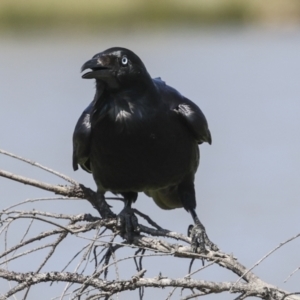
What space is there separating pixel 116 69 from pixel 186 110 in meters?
0.51

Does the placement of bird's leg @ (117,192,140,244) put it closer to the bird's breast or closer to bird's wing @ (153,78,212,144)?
the bird's breast

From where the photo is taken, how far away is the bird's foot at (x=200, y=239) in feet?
13.4

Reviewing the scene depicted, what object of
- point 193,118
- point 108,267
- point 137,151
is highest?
point 193,118

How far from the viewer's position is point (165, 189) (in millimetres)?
4805

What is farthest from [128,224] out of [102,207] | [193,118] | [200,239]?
[193,118]

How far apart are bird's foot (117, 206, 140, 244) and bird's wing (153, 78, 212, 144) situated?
24.1 inches

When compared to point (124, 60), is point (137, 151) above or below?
below

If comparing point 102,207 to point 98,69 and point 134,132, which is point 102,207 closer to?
point 134,132

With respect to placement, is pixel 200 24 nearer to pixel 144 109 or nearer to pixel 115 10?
pixel 115 10

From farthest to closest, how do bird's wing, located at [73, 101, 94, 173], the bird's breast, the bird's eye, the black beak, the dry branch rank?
bird's wing, located at [73, 101, 94, 173] < the bird's breast < the bird's eye < the black beak < the dry branch

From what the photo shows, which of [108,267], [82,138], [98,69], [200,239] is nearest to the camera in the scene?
[108,267]

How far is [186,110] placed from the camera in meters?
4.53

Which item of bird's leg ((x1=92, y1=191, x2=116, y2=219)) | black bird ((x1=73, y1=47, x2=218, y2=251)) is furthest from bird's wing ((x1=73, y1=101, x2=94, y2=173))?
bird's leg ((x1=92, y1=191, x2=116, y2=219))

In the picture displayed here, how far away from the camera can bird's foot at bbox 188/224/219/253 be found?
4082mm
